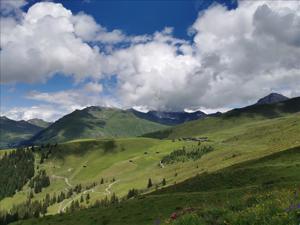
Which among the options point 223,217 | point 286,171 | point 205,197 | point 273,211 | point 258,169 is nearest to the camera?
point 273,211

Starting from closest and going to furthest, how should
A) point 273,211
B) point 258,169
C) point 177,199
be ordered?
point 273,211, point 177,199, point 258,169

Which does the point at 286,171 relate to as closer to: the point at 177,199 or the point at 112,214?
the point at 177,199

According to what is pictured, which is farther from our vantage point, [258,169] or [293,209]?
[258,169]

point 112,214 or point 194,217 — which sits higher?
point 194,217

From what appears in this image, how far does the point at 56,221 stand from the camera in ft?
193

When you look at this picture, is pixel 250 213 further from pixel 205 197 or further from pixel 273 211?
pixel 205 197

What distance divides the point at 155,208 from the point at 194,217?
34.9 meters

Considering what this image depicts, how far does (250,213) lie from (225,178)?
54.5m

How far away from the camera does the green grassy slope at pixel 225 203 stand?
14172 millimetres

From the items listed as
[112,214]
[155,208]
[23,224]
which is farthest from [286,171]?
[23,224]

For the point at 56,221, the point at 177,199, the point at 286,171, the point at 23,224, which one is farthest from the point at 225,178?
the point at 23,224

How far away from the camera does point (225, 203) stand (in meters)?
22.0

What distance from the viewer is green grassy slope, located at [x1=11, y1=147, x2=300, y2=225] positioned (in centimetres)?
1417

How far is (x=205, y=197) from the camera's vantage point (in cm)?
4822
